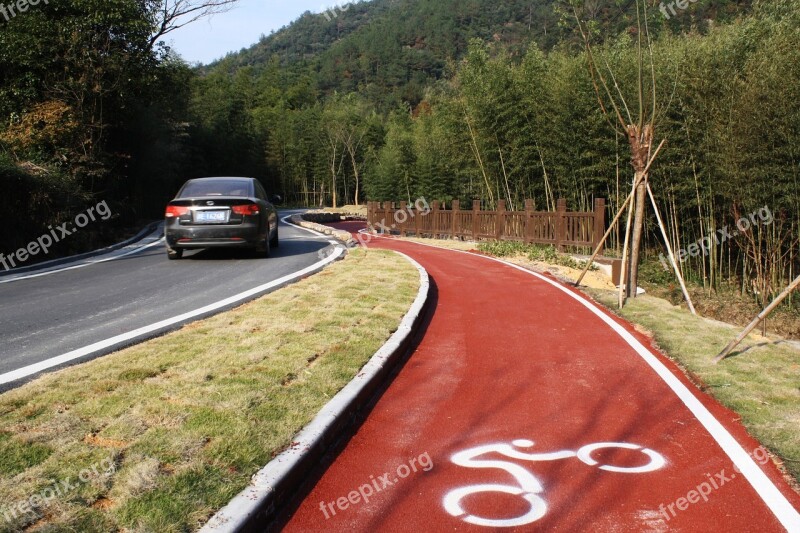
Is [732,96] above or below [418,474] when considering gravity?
above

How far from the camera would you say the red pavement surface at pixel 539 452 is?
279 centimetres

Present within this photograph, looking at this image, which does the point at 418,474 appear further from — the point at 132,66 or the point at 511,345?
the point at 132,66

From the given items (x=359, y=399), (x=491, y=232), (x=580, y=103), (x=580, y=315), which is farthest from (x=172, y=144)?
(x=359, y=399)

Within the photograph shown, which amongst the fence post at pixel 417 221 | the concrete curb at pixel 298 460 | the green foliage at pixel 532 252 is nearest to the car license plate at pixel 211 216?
→ the concrete curb at pixel 298 460

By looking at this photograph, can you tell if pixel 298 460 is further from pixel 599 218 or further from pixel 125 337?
pixel 599 218

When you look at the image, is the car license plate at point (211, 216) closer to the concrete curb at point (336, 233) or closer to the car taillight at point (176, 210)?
the car taillight at point (176, 210)

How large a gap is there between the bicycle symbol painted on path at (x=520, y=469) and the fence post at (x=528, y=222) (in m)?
14.3

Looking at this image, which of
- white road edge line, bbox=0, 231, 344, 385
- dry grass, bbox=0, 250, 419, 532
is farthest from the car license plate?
dry grass, bbox=0, 250, 419, 532

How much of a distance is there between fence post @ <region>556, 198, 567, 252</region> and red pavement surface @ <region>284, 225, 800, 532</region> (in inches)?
404

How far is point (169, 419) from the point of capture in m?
3.44

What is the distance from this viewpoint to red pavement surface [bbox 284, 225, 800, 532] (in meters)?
2.79

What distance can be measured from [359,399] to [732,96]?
1257 cm

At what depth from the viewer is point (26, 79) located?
627 inches

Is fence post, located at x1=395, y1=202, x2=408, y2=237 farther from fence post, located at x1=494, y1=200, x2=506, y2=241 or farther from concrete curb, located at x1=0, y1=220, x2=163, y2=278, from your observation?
concrete curb, located at x1=0, y1=220, x2=163, y2=278
